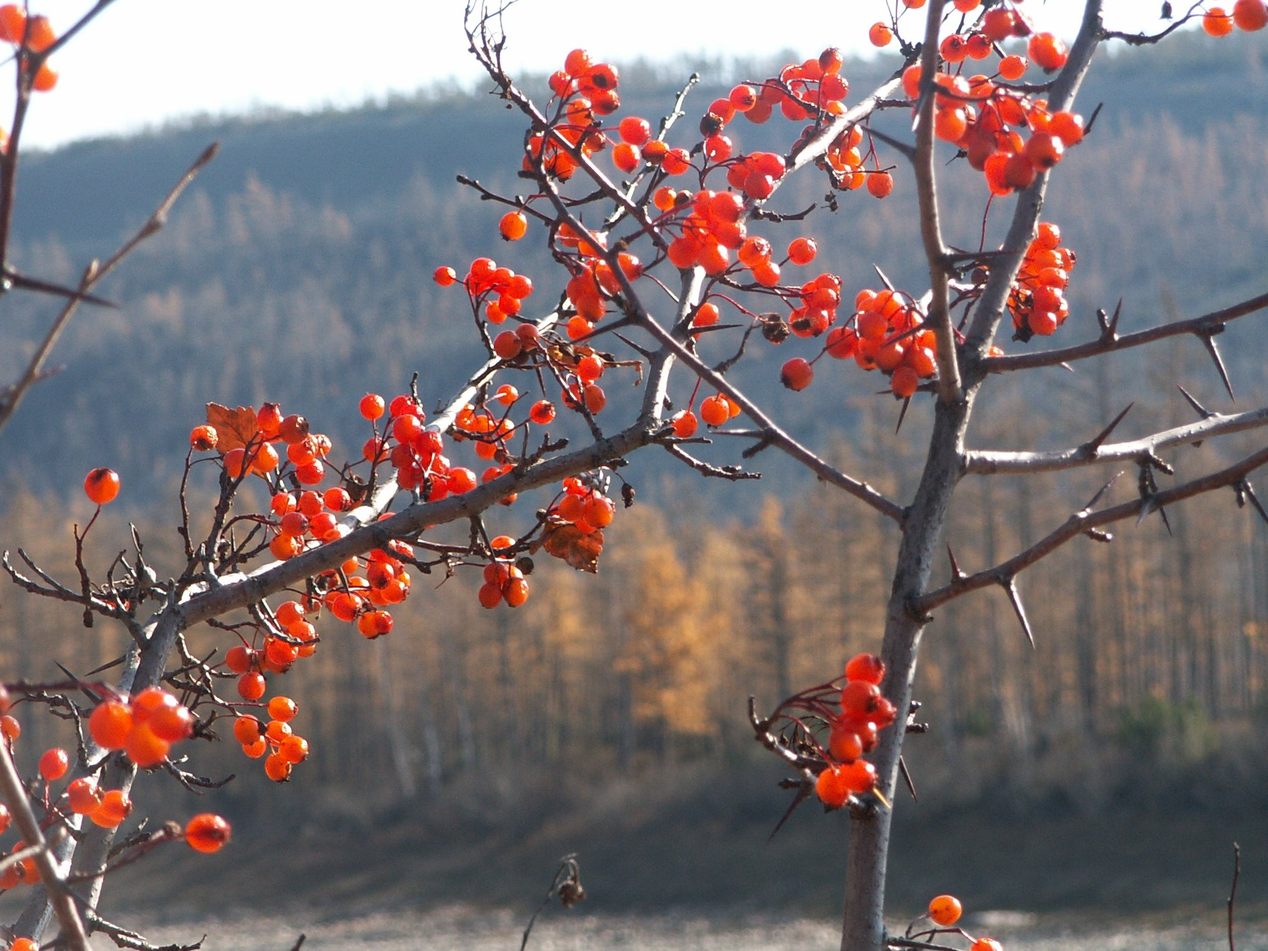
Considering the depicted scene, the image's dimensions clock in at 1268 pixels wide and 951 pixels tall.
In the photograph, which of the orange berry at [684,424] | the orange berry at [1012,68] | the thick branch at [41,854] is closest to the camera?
the thick branch at [41,854]

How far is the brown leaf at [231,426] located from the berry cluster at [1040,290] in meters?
1.22

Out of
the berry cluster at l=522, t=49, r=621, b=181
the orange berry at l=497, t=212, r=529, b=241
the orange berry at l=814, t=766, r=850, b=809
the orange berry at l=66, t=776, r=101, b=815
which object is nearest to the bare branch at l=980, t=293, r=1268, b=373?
the orange berry at l=814, t=766, r=850, b=809

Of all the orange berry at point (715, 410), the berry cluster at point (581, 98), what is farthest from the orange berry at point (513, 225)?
the orange berry at point (715, 410)

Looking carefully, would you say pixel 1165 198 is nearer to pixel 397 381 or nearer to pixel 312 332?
pixel 397 381

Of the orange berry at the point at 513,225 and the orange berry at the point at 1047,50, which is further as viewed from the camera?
the orange berry at the point at 513,225

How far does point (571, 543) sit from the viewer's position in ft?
6.89

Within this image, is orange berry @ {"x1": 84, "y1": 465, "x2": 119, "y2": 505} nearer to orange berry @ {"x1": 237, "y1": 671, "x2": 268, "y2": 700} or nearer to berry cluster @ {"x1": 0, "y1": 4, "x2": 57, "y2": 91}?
orange berry @ {"x1": 237, "y1": 671, "x2": 268, "y2": 700}

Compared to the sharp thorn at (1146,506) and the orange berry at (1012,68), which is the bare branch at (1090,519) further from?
the orange berry at (1012,68)

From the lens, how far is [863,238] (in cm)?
11944

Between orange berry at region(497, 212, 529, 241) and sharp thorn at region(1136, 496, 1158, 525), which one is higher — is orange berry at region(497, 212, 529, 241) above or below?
above

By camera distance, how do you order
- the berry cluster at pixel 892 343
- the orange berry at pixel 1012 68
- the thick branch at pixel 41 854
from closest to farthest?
the thick branch at pixel 41 854, the berry cluster at pixel 892 343, the orange berry at pixel 1012 68

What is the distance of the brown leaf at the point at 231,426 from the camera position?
7.24 ft

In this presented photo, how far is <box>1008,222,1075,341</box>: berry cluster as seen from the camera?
2.07 meters

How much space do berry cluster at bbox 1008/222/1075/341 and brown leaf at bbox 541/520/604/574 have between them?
28.9 inches
